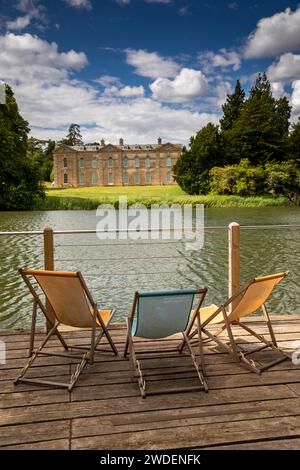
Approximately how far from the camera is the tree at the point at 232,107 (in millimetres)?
56281

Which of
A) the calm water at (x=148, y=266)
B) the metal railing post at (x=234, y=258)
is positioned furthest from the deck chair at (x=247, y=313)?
the calm water at (x=148, y=266)

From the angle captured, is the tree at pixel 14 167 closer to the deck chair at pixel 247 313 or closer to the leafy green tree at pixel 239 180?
the leafy green tree at pixel 239 180

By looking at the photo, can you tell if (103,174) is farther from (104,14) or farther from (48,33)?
(104,14)

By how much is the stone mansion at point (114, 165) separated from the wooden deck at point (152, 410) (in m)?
68.6

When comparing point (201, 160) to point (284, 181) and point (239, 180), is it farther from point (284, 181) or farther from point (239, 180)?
point (284, 181)

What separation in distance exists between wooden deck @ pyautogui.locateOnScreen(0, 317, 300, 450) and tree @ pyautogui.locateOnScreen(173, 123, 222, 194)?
4539 cm

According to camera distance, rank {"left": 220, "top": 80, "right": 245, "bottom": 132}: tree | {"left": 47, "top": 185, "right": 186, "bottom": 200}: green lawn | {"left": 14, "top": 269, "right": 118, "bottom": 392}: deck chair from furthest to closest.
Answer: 1. {"left": 220, "top": 80, "right": 245, "bottom": 132}: tree
2. {"left": 47, "top": 185, "right": 186, "bottom": 200}: green lawn
3. {"left": 14, "top": 269, "right": 118, "bottom": 392}: deck chair

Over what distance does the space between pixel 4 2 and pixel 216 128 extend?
2998 centimetres

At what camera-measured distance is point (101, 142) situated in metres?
73.8

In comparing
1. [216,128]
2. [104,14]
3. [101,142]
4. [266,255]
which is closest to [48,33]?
[104,14]

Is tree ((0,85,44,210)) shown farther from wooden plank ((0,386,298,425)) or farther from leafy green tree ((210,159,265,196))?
wooden plank ((0,386,298,425))

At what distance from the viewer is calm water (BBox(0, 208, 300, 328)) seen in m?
9.20

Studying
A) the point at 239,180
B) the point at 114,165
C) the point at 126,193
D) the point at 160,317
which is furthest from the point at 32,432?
the point at 114,165

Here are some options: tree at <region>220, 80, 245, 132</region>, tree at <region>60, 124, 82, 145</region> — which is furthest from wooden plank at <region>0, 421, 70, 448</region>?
tree at <region>60, 124, 82, 145</region>
